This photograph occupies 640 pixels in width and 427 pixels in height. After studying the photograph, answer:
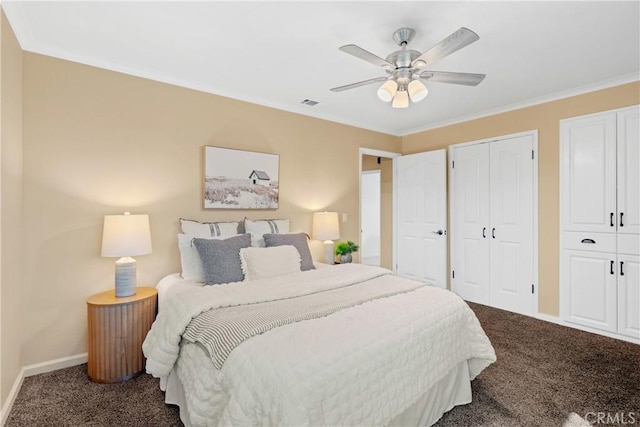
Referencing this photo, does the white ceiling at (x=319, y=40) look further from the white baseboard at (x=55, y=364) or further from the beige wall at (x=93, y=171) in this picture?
the white baseboard at (x=55, y=364)

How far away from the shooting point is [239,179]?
11.2 ft

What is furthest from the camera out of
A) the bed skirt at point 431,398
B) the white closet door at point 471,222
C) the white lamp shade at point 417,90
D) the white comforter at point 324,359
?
the white closet door at point 471,222

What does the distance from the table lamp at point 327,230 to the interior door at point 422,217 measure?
1.62 meters

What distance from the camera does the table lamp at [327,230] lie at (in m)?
3.80

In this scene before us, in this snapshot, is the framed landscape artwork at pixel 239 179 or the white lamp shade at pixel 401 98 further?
the framed landscape artwork at pixel 239 179

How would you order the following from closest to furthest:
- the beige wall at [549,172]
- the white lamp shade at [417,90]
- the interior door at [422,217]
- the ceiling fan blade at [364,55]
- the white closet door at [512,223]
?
the ceiling fan blade at [364,55] → the white lamp shade at [417,90] → the beige wall at [549,172] → the white closet door at [512,223] → the interior door at [422,217]

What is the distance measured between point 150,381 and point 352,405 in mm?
1773

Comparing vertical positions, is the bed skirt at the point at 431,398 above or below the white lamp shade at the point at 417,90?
below

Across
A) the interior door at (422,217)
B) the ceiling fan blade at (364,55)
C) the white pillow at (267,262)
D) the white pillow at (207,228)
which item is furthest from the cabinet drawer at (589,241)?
the white pillow at (207,228)

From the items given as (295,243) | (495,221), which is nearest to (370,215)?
(495,221)

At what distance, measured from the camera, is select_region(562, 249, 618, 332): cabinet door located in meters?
3.15

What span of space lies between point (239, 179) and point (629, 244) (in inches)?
155

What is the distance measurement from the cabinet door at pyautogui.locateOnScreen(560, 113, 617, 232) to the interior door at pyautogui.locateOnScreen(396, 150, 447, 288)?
1.41 m

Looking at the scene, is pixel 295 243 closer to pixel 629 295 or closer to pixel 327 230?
pixel 327 230
